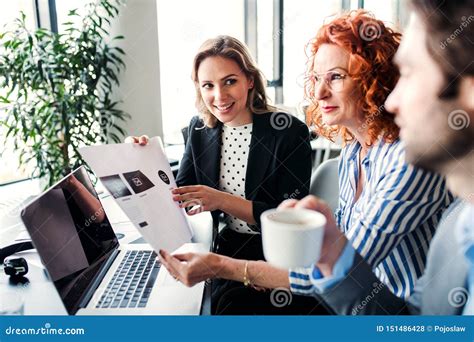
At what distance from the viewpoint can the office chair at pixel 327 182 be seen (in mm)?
877

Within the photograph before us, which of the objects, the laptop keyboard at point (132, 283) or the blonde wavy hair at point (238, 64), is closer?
the laptop keyboard at point (132, 283)

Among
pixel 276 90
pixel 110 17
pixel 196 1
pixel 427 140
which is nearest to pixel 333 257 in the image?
pixel 427 140

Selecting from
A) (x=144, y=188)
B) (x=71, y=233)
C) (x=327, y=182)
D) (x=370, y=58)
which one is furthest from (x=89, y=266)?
(x=370, y=58)

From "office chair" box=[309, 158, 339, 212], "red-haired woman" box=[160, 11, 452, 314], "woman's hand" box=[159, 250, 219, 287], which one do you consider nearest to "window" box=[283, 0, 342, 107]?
"red-haired woman" box=[160, 11, 452, 314]

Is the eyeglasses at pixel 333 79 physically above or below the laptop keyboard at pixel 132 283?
above

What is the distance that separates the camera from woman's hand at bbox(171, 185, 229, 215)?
0.91 m

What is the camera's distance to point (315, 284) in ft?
2.36

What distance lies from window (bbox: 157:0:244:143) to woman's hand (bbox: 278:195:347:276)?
19.1 inches

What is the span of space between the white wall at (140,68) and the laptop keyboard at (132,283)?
33cm

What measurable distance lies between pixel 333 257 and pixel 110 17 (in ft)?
2.92

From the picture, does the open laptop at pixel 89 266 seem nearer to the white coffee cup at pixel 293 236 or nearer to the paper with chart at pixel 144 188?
the paper with chart at pixel 144 188

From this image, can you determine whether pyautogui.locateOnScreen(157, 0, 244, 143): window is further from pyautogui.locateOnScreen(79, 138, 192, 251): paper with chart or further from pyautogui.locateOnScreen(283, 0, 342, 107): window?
pyautogui.locateOnScreen(79, 138, 192, 251): paper with chart

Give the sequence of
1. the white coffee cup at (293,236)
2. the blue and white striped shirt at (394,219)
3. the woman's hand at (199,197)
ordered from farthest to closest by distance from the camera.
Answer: the woman's hand at (199,197)
the blue and white striped shirt at (394,219)
the white coffee cup at (293,236)

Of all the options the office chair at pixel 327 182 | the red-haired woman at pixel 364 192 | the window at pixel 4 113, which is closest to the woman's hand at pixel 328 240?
the red-haired woman at pixel 364 192
